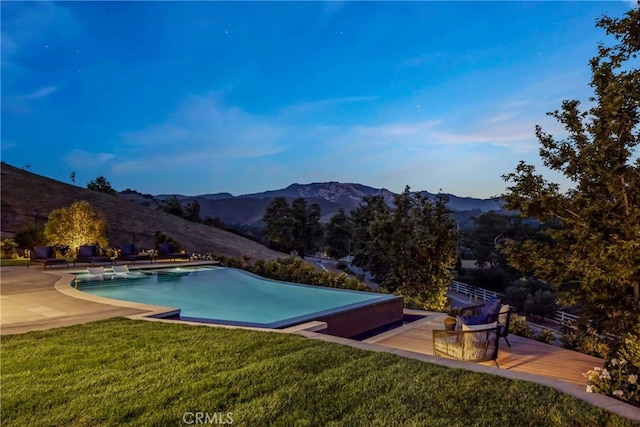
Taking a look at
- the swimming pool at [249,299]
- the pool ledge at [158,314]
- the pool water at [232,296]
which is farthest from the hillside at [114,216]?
the pool ledge at [158,314]

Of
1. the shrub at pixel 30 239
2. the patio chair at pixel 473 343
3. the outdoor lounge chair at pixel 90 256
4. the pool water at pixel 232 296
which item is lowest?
the pool water at pixel 232 296

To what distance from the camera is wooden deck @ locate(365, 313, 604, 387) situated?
4.85 m

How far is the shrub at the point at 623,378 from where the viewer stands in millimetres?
3074

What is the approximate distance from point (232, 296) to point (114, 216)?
2756 cm

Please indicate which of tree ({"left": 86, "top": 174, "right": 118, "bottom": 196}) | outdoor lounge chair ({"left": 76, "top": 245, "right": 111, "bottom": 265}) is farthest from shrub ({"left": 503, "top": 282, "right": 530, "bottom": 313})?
tree ({"left": 86, "top": 174, "right": 118, "bottom": 196})

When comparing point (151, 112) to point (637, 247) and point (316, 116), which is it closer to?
point (316, 116)

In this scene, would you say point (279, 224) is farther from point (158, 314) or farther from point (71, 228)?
point (158, 314)

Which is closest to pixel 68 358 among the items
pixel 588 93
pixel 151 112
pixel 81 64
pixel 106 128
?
pixel 588 93

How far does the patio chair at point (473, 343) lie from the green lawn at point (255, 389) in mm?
1175

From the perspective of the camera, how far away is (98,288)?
1038 cm

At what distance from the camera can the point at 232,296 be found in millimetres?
10023

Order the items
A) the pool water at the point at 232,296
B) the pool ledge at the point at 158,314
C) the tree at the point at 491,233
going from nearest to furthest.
A: the pool ledge at the point at 158,314 → the pool water at the point at 232,296 → the tree at the point at 491,233

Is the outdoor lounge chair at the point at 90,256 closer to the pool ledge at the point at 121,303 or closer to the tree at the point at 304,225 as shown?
the pool ledge at the point at 121,303

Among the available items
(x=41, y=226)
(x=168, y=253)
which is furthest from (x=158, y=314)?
(x=41, y=226)
